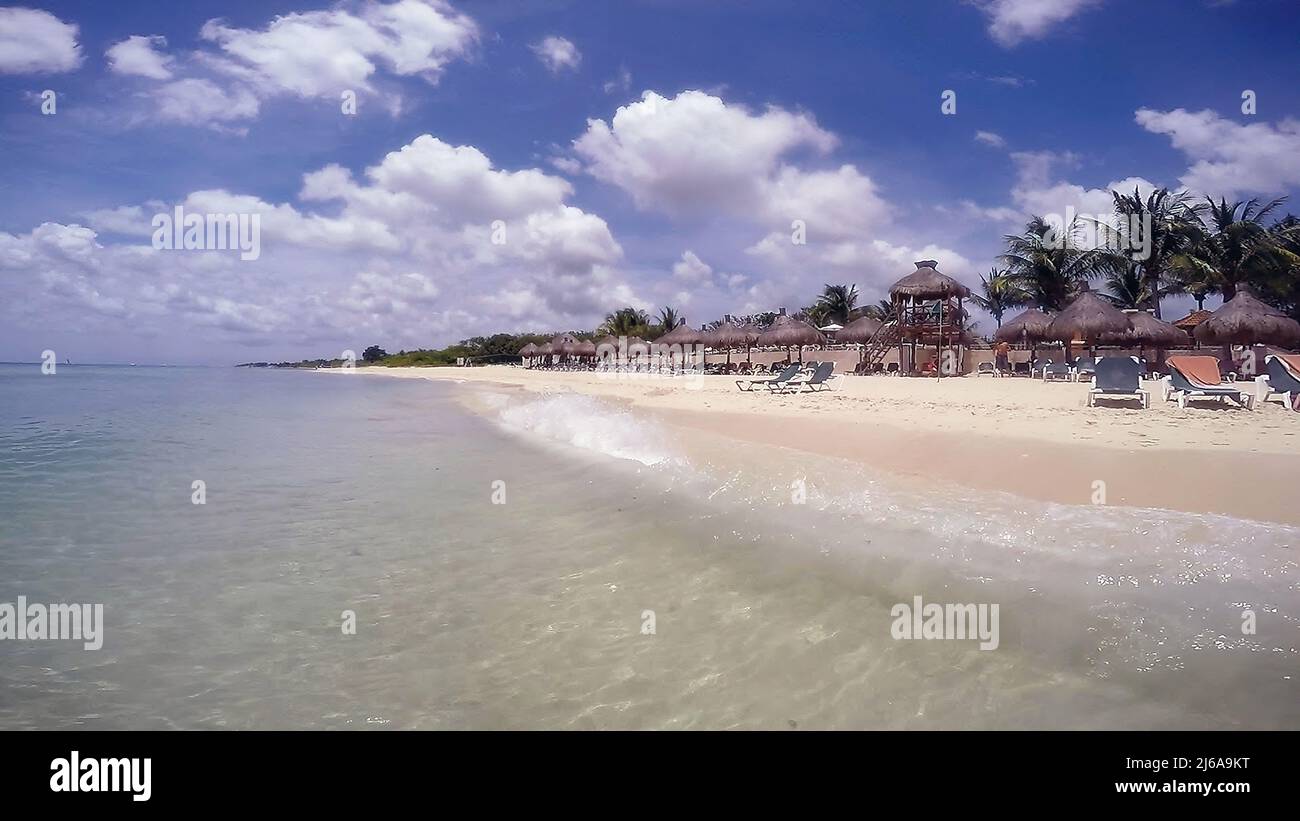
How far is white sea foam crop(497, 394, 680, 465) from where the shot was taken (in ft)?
30.0

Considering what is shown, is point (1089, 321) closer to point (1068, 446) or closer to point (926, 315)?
point (926, 315)

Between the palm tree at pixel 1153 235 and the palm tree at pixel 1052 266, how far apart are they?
44.8 inches

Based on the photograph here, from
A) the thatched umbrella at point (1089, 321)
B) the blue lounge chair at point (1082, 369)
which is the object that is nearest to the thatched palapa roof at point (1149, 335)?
the thatched umbrella at point (1089, 321)

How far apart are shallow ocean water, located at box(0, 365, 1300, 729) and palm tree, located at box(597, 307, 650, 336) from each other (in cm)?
5174

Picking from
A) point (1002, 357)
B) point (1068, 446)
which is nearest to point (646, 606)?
point (1068, 446)

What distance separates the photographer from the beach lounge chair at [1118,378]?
11508 mm

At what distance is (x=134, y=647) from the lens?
327cm

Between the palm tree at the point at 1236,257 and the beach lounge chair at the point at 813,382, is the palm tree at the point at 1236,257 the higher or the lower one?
the higher one

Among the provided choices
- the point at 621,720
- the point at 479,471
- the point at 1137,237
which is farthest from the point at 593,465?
the point at 1137,237

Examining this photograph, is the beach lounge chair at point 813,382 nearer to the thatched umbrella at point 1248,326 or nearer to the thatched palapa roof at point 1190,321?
the thatched umbrella at point 1248,326

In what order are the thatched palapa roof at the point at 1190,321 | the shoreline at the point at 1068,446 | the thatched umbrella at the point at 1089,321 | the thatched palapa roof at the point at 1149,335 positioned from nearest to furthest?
the shoreline at the point at 1068,446
the thatched umbrella at the point at 1089,321
the thatched palapa roof at the point at 1149,335
the thatched palapa roof at the point at 1190,321

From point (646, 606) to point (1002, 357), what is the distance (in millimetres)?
33055

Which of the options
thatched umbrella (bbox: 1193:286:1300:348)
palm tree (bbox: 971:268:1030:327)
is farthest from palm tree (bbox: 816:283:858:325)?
thatched umbrella (bbox: 1193:286:1300:348)

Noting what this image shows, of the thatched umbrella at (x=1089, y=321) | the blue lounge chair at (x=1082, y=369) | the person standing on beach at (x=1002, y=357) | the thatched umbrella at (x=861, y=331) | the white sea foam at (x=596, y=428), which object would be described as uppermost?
the thatched umbrella at (x=861, y=331)
